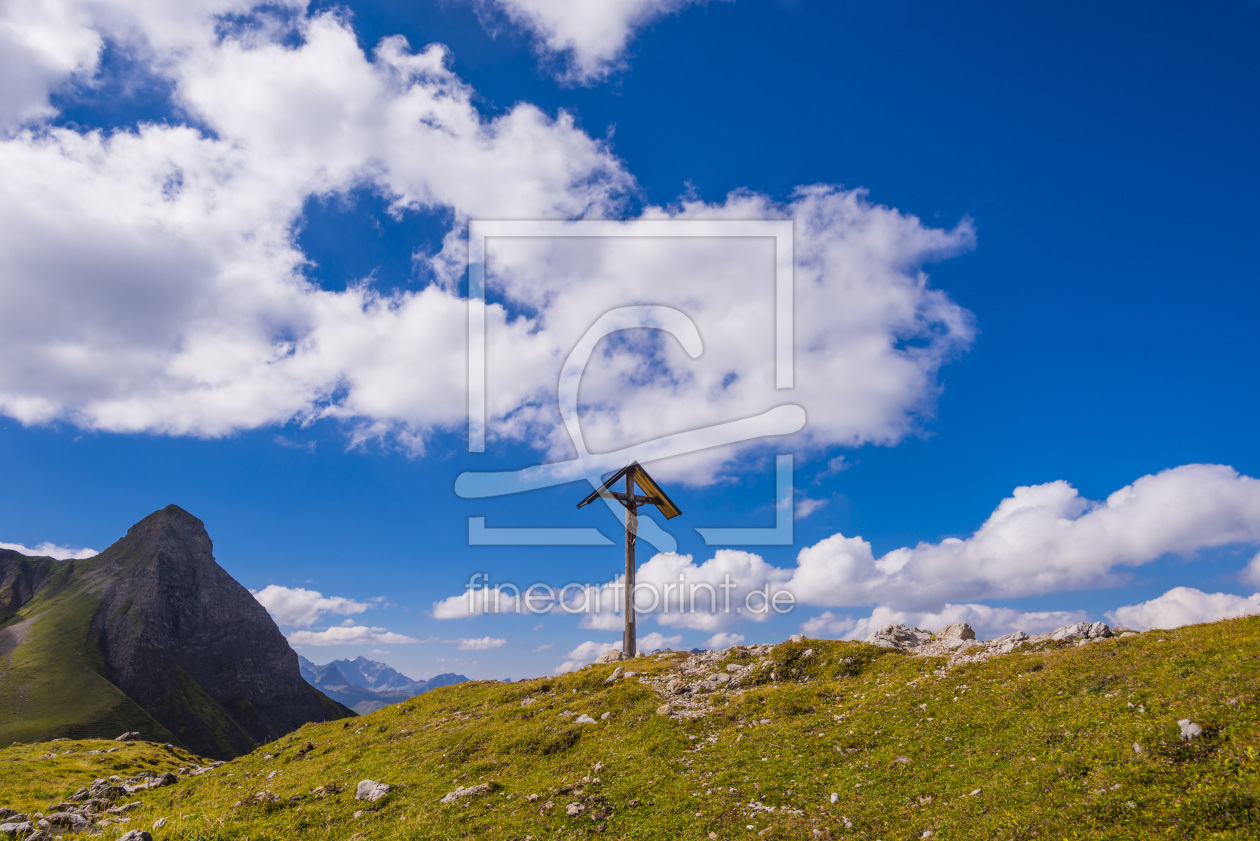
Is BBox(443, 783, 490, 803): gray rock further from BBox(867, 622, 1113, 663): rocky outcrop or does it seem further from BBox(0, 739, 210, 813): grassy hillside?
BBox(0, 739, 210, 813): grassy hillside

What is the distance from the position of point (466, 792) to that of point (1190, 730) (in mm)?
19711

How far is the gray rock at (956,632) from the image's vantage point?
1145 inches

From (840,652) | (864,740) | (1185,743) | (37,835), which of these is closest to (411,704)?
(37,835)

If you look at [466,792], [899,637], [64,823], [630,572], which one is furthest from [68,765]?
[899,637]

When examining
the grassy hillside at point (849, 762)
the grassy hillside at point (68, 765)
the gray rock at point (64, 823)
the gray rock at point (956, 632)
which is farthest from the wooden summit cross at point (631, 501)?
the grassy hillside at point (68, 765)

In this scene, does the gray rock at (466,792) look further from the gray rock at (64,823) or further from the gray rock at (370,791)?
the gray rock at (64,823)

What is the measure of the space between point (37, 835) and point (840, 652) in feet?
96.7

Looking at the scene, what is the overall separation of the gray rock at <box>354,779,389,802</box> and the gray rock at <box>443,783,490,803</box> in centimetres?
286

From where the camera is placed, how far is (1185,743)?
12.3 metres

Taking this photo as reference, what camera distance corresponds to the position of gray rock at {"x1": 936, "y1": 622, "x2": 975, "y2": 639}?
2909 cm

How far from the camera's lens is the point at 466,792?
1956 cm

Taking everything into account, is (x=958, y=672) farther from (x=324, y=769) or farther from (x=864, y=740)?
(x=324, y=769)

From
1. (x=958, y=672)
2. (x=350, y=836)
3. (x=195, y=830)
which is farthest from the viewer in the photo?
(x=958, y=672)

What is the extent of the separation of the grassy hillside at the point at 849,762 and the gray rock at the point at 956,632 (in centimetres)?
442
